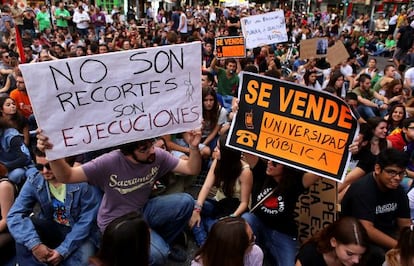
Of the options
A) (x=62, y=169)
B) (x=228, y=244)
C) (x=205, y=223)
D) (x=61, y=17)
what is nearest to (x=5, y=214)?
(x=62, y=169)

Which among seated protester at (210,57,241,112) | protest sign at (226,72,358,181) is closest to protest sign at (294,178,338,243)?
protest sign at (226,72,358,181)

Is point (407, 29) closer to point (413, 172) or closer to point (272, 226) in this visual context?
point (413, 172)

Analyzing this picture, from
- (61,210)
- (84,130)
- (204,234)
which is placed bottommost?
(204,234)

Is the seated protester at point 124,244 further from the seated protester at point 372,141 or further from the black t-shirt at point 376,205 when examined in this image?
the seated protester at point 372,141

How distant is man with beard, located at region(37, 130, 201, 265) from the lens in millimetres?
3029

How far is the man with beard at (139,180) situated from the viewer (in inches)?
119

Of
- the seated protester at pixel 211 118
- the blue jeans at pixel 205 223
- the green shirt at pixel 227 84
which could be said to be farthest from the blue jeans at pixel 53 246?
the green shirt at pixel 227 84

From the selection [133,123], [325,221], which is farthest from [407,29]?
[133,123]

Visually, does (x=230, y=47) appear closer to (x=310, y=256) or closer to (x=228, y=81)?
(x=228, y=81)

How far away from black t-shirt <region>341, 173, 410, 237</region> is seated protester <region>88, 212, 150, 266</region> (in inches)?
68.1

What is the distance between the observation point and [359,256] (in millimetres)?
2553

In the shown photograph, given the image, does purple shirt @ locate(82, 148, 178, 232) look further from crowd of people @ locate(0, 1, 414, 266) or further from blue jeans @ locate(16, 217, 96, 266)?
blue jeans @ locate(16, 217, 96, 266)

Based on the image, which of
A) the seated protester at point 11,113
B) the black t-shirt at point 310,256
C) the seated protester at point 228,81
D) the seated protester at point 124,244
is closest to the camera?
the seated protester at point 124,244

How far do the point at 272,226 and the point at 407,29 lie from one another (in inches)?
563
